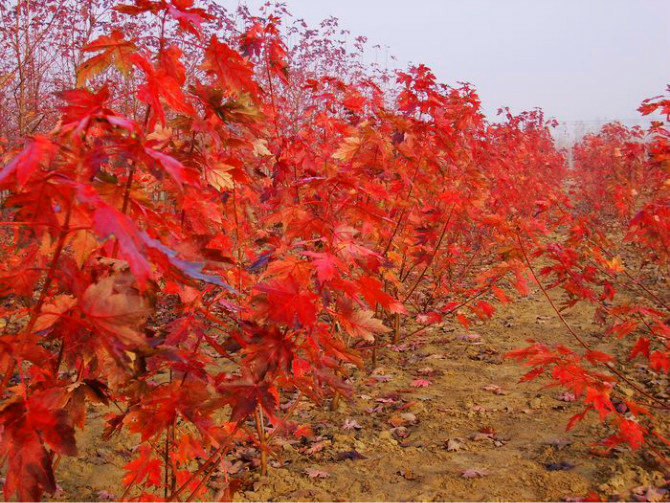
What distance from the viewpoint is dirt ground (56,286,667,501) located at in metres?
2.75

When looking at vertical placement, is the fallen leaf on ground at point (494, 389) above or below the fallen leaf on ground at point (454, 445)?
above

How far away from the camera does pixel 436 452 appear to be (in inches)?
124

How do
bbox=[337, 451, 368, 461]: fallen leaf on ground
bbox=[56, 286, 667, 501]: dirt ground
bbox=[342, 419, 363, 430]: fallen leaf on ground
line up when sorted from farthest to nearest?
bbox=[342, 419, 363, 430]: fallen leaf on ground → bbox=[337, 451, 368, 461]: fallen leaf on ground → bbox=[56, 286, 667, 501]: dirt ground

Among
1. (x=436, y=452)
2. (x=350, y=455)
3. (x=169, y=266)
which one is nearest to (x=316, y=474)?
(x=350, y=455)

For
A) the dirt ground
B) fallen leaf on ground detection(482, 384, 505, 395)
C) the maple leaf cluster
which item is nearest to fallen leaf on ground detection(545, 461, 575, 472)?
the dirt ground

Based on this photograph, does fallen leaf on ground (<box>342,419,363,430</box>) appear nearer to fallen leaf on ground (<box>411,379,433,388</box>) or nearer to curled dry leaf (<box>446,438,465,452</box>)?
A: curled dry leaf (<box>446,438,465,452</box>)

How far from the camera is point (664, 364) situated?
8.97ft

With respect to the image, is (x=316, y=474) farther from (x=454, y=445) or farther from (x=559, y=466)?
(x=559, y=466)

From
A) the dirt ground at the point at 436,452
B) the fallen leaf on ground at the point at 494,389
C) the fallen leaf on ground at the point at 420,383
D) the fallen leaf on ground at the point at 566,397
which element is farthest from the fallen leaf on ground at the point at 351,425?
the fallen leaf on ground at the point at 566,397

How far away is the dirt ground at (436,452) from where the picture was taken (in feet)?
9.02

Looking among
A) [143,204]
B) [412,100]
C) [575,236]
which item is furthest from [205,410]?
[575,236]

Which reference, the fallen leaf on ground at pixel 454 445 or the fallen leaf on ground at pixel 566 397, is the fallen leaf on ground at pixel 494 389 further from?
the fallen leaf on ground at pixel 454 445

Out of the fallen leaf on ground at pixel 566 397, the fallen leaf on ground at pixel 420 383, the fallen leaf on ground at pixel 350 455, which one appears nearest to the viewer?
the fallen leaf on ground at pixel 350 455

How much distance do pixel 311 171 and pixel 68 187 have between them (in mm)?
1818
